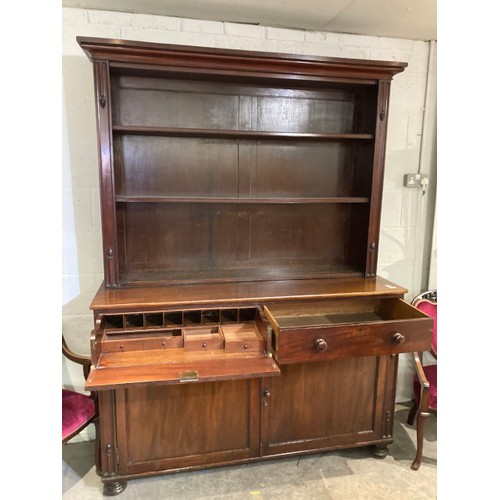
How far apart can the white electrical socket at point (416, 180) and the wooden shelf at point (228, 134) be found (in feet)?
1.62

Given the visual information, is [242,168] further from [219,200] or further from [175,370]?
[175,370]

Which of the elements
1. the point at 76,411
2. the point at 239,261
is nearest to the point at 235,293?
the point at 239,261

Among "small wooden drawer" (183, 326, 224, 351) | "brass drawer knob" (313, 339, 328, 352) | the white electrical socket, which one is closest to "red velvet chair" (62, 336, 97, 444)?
"small wooden drawer" (183, 326, 224, 351)

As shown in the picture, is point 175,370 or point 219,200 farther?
point 219,200

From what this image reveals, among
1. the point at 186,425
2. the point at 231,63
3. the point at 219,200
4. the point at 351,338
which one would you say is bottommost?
the point at 186,425

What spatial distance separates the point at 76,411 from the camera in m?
1.80

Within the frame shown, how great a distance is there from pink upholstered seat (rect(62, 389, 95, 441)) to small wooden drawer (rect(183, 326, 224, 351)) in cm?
64

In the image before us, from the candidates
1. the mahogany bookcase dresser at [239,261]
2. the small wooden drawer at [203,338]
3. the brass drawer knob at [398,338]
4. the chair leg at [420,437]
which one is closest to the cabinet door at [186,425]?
the mahogany bookcase dresser at [239,261]

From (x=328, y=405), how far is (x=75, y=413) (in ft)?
4.05

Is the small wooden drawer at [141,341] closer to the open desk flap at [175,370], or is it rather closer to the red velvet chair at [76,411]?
the open desk flap at [175,370]
